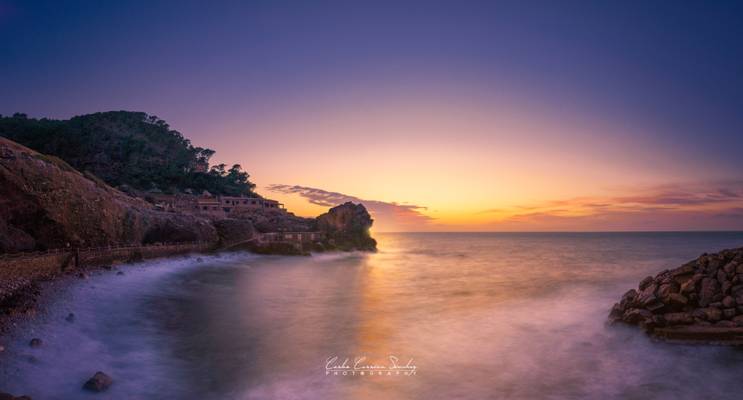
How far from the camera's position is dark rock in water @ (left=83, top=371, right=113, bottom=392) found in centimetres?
979

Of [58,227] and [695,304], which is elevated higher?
[58,227]

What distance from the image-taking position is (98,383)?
9898 millimetres

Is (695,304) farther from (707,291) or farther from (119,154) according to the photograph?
(119,154)

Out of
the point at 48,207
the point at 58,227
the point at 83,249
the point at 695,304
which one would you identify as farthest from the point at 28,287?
the point at 695,304

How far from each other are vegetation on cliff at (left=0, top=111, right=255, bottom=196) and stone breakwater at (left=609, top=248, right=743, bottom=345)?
76000 millimetres

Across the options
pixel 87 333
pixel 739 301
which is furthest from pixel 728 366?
pixel 87 333

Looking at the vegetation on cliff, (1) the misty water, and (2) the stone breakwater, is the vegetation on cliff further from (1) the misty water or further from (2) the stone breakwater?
(2) the stone breakwater

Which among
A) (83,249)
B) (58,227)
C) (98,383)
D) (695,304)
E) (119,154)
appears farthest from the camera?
(119,154)

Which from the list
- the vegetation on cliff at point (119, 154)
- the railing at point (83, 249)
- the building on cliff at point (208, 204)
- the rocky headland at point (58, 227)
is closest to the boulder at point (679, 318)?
the rocky headland at point (58, 227)

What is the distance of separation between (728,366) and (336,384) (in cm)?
1258

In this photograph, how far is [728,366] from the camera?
481 inches

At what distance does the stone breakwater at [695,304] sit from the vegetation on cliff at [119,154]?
249ft

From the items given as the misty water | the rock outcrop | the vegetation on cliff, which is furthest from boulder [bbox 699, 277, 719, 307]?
the vegetation on cliff

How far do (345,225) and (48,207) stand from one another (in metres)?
46.8
